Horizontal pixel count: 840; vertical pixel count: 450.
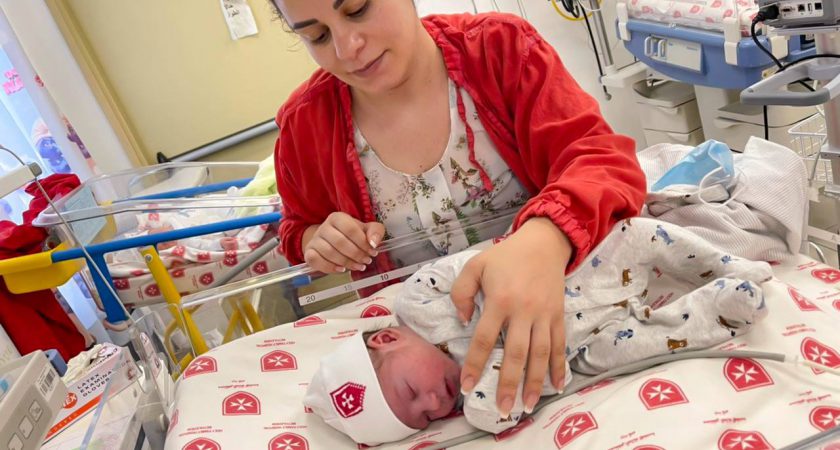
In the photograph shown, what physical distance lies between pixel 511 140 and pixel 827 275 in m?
0.51

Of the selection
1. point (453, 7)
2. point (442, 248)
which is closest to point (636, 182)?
point (442, 248)

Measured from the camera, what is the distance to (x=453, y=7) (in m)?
3.20

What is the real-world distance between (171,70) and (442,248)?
262 cm

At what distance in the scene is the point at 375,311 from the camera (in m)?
1.15

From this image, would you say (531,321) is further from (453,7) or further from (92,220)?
(453,7)

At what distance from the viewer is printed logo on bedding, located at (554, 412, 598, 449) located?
748mm

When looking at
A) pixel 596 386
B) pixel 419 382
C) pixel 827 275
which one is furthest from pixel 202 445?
pixel 827 275

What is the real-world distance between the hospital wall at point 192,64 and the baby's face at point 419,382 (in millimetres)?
2494

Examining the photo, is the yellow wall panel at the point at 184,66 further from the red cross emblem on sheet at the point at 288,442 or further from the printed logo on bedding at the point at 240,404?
the red cross emblem on sheet at the point at 288,442

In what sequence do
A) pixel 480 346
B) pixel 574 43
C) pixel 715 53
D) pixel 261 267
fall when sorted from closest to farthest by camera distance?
pixel 480 346
pixel 715 53
pixel 261 267
pixel 574 43

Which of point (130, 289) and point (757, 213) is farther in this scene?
point (130, 289)

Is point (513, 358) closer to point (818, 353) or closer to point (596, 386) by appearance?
point (596, 386)

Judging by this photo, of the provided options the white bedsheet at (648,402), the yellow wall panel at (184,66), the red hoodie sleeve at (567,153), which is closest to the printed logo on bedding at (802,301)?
the white bedsheet at (648,402)

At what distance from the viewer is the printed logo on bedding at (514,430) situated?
83cm
